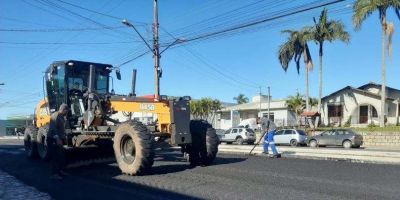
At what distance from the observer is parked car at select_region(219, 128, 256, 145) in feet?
137

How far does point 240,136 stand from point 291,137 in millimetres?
5997

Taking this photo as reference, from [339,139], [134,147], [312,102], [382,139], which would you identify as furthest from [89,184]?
[312,102]

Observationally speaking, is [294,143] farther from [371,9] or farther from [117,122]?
[117,122]

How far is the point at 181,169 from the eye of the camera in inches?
513

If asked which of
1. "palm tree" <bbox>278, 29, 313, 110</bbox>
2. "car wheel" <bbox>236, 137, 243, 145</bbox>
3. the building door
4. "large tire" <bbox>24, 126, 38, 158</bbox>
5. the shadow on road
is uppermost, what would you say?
"palm tree" <bbox>278, 29, 313, 110</bbox>

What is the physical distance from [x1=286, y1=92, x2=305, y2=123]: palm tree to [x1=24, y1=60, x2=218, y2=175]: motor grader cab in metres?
40.7

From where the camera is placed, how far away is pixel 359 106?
49031 mm

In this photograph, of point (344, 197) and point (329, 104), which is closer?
point (344, 197)

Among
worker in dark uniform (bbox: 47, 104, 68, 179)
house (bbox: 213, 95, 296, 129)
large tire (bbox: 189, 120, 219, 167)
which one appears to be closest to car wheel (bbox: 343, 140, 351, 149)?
house (bbox: 213, 95, 296, 129)

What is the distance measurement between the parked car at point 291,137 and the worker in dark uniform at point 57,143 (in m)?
26.8

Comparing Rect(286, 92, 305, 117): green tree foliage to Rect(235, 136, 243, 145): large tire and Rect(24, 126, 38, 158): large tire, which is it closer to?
Rect(235, 136, 243, 145): large tire

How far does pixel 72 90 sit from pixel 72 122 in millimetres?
1226

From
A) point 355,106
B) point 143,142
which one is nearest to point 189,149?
point 143,142

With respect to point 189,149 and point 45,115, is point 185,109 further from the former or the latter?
Result: point 45,115
